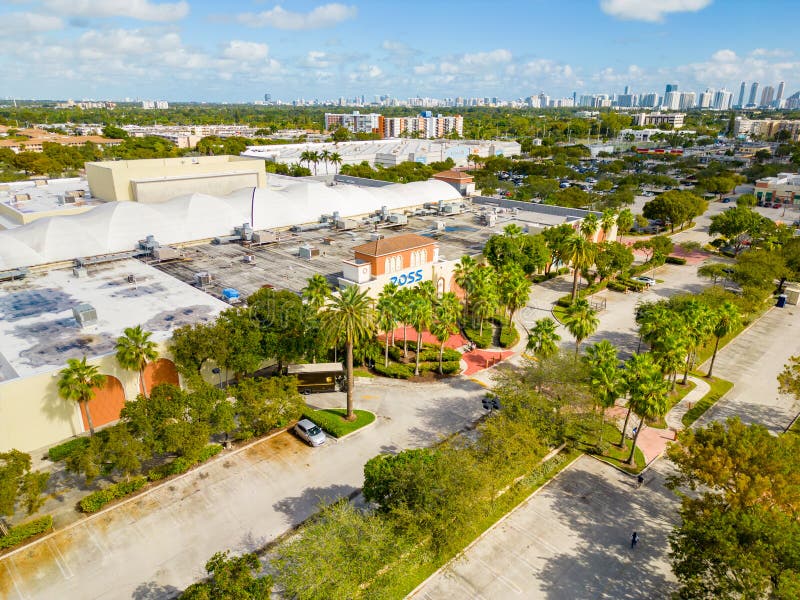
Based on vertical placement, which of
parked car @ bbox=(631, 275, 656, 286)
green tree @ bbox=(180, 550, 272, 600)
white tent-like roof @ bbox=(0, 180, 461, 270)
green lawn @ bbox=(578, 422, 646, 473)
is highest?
white tent-like roof @ bbox=(0, 180, 461, 270)

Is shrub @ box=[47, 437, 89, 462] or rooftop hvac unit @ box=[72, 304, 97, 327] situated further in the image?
rooftop hvac unit @ box=[72, 304, 97, 327]

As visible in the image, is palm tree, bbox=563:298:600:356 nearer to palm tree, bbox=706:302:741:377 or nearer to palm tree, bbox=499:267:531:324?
palm tree, bbox=499:267:531:324

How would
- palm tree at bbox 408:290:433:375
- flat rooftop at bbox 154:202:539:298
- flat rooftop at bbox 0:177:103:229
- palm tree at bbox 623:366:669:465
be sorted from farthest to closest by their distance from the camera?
flat rooftop at bbox 0:177:103:229
flat rooftop at bbox 154:202:539:298
palm tree at bbox 408:290:433:375
palm tree at bbox 623:366:669:465

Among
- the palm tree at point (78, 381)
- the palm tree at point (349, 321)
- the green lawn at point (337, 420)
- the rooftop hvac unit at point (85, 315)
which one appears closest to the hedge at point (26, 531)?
the palm tree at point (78, 381)

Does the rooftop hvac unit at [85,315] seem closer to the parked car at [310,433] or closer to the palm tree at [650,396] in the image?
the parked car at [310,433]

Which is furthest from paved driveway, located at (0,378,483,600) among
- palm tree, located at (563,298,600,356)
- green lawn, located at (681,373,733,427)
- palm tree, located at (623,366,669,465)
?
green lawn, located at (681,373,733,427)

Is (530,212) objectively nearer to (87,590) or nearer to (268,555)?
(268,555)

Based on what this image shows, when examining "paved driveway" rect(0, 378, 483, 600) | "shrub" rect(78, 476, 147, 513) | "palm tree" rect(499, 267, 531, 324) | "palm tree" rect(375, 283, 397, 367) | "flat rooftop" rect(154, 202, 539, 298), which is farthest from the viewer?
"flat rooftop" rect(154, 202, 539, 298)
